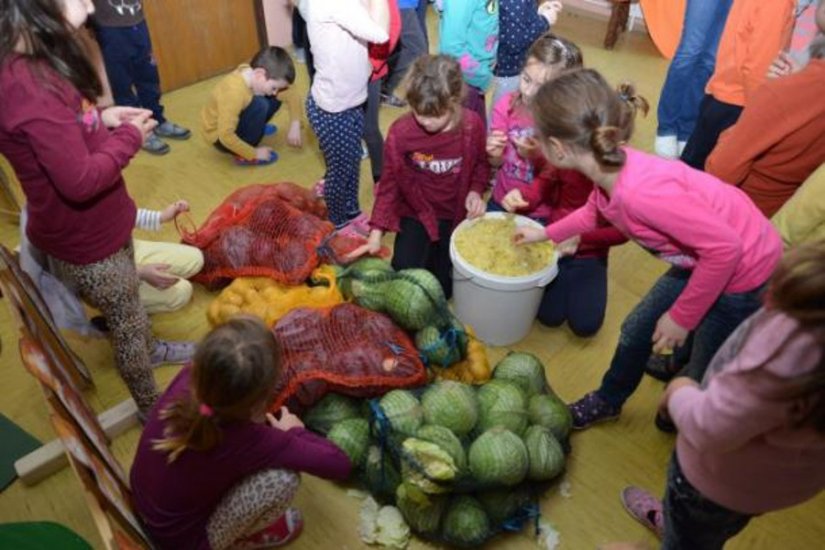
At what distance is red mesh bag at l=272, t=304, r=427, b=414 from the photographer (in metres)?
1.88

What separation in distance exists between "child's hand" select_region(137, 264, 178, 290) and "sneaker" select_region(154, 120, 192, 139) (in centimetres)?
148

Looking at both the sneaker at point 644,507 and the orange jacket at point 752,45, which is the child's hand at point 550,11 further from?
the sneaker at point 644,507

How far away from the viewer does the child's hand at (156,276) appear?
2.17 m

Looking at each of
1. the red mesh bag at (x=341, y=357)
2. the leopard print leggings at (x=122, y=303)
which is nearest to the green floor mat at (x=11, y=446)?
the leopard print leggings at (x=122, y=303)

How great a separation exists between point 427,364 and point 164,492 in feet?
2.85

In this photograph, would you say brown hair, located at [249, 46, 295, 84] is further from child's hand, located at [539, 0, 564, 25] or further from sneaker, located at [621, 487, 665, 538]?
sneaker, located at [621, 487, 665, 538]

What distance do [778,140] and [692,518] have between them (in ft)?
3.64

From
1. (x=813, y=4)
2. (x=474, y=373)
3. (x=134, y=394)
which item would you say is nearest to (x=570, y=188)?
(x=474, y=373)

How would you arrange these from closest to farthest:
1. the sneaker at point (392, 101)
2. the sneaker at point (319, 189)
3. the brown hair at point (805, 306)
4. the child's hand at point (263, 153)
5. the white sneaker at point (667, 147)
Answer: the brown hair at point (805, 306)
the sneaker at point (319, 189)
the child's hand at point (263, 153)
the white sneaker at point (667, 147)
the sneaker at point (392, 101)

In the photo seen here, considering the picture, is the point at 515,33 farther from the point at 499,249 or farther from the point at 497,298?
the point at 497,298

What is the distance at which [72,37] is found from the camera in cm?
146

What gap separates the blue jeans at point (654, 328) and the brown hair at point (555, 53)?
836mm

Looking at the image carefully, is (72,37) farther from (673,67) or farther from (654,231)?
(673,67)

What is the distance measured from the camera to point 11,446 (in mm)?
1996
